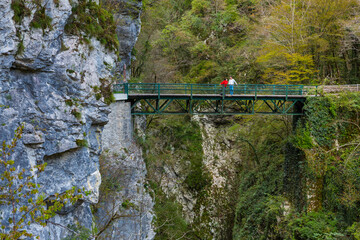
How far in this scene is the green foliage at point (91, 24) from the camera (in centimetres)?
1143

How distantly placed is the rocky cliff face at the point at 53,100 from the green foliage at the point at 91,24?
0.31 metres

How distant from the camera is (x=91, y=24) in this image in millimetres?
12406

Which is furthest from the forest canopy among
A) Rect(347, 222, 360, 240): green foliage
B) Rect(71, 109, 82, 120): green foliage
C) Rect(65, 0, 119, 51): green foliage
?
Rect(71, 109, 82, 120): green foliage

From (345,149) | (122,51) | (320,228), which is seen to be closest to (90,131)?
(122,51)

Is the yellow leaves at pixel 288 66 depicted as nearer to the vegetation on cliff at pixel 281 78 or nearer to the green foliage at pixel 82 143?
the vegetation on cliff at pixel 281 78

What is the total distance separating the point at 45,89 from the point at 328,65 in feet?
76.9

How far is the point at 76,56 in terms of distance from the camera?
1125cm

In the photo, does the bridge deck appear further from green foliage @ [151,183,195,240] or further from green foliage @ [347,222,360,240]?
green foliage @ [347,222,360,240]

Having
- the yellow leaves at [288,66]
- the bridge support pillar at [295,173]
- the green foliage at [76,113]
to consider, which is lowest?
the bridge support pillar at [295,173]

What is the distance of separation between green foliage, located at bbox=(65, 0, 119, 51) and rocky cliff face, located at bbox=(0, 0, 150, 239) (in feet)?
1.03

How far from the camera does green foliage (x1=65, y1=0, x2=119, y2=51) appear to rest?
11.4 metres

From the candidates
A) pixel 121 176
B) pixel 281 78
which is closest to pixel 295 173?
pixel 281 78

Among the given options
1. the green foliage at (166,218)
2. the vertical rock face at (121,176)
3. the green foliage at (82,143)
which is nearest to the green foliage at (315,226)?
the green foliage at (166,218)

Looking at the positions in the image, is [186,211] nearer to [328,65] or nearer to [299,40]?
[299,40]
